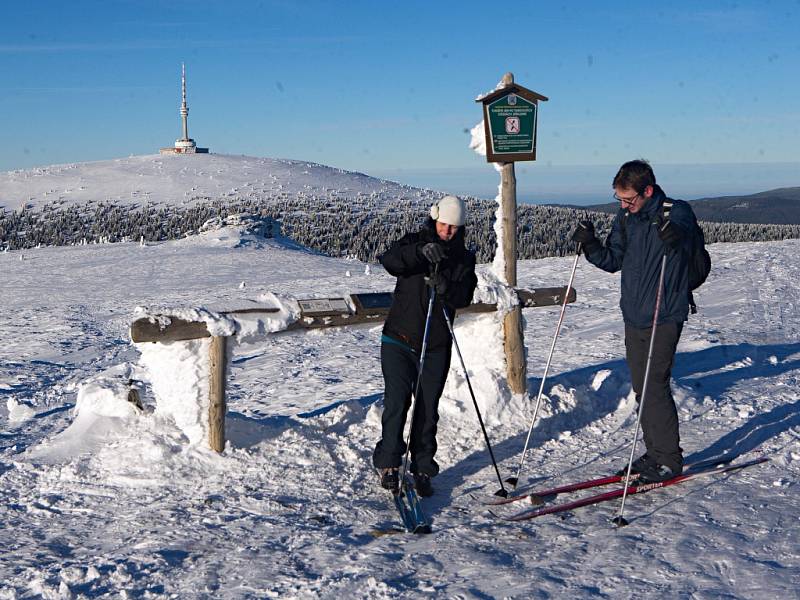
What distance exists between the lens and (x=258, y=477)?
5887 mm

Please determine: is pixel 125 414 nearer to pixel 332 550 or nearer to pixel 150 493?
pixel 150 493

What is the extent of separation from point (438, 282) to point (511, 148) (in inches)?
91.5

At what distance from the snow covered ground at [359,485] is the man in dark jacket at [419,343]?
32 centimetres

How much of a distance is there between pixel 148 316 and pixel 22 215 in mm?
41690

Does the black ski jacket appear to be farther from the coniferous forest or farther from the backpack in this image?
the coniferous forest

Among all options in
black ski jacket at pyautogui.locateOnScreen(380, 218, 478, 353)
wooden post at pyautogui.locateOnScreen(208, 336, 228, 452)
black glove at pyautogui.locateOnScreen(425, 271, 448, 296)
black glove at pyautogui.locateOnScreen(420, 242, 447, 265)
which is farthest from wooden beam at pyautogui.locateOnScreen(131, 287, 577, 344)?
black glove at pyautogui.locateOnScreen(420, 242, 447, 265)

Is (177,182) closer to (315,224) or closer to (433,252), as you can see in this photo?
(315,224)

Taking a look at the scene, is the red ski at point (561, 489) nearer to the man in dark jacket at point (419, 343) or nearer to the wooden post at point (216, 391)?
the man in dark jacket at point (419, 343)

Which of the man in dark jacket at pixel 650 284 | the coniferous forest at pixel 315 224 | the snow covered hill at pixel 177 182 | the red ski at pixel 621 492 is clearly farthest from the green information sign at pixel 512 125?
the snow covered hill at pixel 177 182

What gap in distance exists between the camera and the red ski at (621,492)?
5.17 meters

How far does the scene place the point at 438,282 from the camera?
213 inches

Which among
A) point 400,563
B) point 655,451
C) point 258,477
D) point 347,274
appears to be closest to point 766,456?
point 655,451

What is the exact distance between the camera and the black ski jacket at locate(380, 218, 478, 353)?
5469 mm

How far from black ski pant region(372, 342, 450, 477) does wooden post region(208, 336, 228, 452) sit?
1279mm
